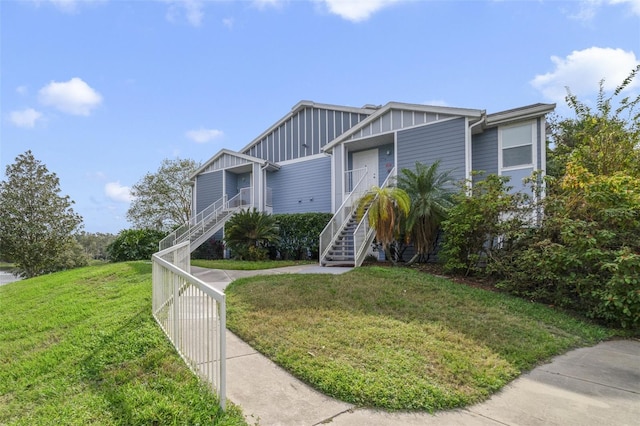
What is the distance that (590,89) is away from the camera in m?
10.6

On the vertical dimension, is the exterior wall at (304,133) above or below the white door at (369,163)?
above

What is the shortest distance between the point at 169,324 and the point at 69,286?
605 cm

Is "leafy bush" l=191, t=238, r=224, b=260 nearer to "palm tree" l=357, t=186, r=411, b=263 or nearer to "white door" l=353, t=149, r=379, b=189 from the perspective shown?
"white door" l=353, t=149, r=379, b=189

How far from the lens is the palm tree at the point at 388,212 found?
9.07 m

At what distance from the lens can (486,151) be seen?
35.1 feet

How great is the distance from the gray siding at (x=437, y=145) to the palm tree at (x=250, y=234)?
569 cm

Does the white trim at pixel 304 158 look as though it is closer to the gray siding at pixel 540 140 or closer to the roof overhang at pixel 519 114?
the roof overhang at pixel 519 114

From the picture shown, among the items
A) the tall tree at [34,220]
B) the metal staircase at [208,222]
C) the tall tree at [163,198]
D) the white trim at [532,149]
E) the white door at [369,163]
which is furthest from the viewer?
the tall tree at [163,198]

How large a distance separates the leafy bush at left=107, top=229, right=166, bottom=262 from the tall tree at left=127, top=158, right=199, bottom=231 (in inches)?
408

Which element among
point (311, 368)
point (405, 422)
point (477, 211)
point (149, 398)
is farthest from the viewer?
point (477, 211)

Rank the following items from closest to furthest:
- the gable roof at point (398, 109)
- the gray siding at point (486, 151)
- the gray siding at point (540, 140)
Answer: the gray siding at point (540, 140), the gable roof at point (398, 109), the gray siding at point (486, 151)

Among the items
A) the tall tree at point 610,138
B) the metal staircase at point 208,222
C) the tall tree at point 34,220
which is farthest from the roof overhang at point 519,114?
the tall tree at point 34,220

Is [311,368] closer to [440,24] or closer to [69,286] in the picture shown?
[69,286]

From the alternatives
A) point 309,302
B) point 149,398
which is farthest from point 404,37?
point 149,398
